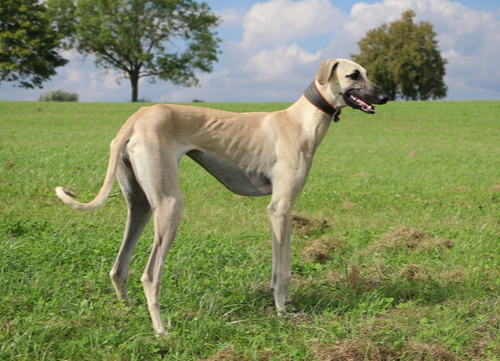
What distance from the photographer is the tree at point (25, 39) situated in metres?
40.4

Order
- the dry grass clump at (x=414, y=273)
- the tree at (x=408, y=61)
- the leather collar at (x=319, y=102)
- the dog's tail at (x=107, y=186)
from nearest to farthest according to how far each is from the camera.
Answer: the dog's tail at (x=107, y=186), the leather collar at (x=319, y=102), the dry grass clump at (x=414, y=273), the tree at (x=408, y=61)

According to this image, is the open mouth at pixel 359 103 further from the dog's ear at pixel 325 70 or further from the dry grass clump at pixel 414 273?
the dry grass clump at pixel 414 273

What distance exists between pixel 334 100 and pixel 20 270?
3429 millimetres

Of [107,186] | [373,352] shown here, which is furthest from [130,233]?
[373,352]

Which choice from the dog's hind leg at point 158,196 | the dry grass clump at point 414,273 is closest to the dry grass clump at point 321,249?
the dry grass clump at point 414,273

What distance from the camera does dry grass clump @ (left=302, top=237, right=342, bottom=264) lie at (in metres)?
5.48

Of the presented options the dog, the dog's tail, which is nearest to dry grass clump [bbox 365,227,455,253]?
the dog

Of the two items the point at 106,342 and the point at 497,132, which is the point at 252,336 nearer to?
the point at 106,342

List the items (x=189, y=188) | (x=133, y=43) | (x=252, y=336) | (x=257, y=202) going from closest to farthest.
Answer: (x=252, y=336)
(x=257, y=202)
(x=189, y=188)
(x=133, y=43)

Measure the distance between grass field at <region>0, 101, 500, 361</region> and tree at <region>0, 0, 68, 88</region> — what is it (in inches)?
1388

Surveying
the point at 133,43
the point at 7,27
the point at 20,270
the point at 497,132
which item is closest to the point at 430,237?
the point at 20,270

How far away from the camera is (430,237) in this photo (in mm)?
6285

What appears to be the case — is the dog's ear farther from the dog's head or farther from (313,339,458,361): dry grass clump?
(313,339,458,361): dry grass clump

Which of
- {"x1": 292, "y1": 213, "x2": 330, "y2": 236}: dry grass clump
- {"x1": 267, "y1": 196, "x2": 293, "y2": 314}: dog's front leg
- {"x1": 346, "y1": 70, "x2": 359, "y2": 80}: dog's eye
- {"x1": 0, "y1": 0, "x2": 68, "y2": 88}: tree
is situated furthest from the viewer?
{"x1": 0, "y1": 0, "x2": 68, "y2": 88}: tree
